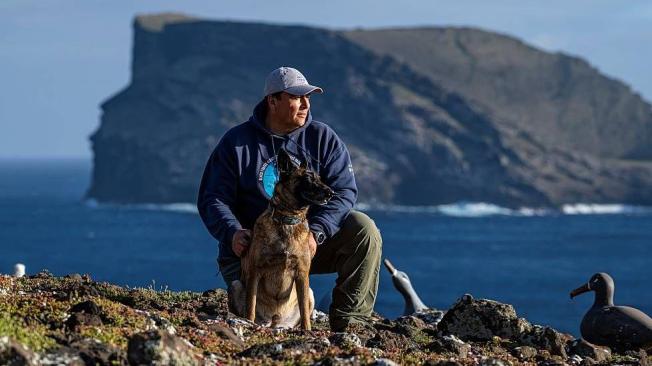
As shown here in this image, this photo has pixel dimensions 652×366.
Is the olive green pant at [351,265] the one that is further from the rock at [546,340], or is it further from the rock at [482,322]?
the rock at [546,340]

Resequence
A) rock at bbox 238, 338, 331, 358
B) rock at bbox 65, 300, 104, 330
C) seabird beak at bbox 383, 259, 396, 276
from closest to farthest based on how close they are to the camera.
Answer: rock at bbox 238, 338, 331, 358, rock at bbox 65, 300, 104, 330, seabird beak at bbox 383, 259, 396, 276

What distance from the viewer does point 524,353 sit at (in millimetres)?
12477

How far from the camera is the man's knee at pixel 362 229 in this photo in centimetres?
1194

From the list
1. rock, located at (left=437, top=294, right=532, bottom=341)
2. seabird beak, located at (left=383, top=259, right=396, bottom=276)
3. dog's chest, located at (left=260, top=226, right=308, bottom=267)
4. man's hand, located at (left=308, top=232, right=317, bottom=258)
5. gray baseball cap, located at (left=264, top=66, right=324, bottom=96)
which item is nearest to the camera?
dog's chest, located at (left=260, top=226, right=308, bottom=267)

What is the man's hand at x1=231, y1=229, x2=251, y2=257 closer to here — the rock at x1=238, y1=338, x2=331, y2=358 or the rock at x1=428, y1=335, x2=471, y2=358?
the rock at x1=238, y1=338, x2=331, y2=358

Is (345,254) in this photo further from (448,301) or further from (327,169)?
(448,301)

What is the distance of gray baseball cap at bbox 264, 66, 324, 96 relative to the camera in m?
11.6

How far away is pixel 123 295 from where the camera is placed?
13.5 metres

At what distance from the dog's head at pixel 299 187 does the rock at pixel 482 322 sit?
3.95 meters

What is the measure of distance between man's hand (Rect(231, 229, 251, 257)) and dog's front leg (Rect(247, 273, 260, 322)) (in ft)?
0.95

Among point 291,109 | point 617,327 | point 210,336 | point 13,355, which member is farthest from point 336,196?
point 617,327

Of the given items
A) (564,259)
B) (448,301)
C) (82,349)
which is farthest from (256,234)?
(564,259)

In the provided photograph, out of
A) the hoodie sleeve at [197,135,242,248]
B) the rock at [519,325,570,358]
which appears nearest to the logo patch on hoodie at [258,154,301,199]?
the hoodie sleeve at [197,135,242,248]

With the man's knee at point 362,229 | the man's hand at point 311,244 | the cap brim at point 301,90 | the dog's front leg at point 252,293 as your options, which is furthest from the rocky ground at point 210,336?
the cap brim at point 301,90
